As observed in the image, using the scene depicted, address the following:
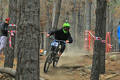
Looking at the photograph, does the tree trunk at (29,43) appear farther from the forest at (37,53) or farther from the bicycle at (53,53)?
the bicycle at (53,53)

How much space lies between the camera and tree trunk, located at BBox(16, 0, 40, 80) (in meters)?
4.08

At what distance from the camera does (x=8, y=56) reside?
7.54 m

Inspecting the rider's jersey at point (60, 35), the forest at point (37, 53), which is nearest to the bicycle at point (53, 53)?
the forest at point (37, 53)

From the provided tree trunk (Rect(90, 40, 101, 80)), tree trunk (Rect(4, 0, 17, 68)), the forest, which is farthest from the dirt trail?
tree trunk (Rect(4, 0, 17, 68))

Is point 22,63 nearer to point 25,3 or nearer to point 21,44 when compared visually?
point 21,44

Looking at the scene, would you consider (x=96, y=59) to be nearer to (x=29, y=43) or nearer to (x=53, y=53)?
(x=53, y=53)

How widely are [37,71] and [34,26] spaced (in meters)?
0.86

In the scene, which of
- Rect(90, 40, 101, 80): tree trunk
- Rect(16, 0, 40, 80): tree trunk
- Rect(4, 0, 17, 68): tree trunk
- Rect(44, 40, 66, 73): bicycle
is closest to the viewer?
Rect(16, 0, 40, 80): tree trunk

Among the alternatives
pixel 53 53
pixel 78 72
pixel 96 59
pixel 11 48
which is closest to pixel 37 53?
pixel 96 59

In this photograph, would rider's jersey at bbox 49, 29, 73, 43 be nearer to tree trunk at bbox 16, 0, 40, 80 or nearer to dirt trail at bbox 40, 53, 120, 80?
dirt trail at bbox 40, 53, 120, 80

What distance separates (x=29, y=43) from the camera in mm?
4078

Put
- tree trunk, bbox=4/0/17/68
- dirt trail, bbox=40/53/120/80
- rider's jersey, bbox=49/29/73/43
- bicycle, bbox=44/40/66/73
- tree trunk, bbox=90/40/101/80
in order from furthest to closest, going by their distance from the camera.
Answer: rider's jersey, bbox=49/29/73/43 → bicycle, bbox=44/40/66/73 → dirt trail, bbox=40/53/120/80 → tree trunk, bbox=4/0/17/68 → tree trunk, bbox=90/40/101/80

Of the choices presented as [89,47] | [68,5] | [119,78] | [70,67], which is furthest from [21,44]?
[68,5]

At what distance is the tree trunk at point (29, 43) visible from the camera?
4082mm
